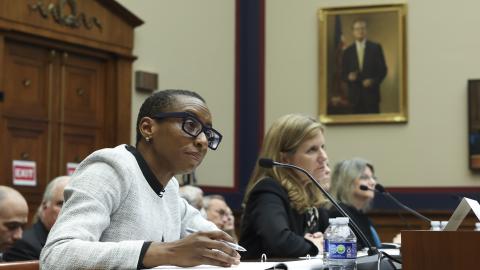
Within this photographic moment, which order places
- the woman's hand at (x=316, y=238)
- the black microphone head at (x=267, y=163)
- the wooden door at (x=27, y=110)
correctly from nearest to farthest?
the black microphone head at (x=267, y=163)
the woman's hand at (x=316, y=238)
the wooden door at (x=27, y=110)

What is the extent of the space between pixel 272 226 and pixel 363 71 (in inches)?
261

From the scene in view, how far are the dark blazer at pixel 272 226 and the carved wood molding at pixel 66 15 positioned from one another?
14.9 feet

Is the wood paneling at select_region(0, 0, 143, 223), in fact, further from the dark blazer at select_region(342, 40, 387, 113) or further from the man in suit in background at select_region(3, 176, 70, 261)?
the dark blazer at select_region(342, 40, 387, 113)

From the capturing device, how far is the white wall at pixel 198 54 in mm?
9117

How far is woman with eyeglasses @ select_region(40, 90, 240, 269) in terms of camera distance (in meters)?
2.27

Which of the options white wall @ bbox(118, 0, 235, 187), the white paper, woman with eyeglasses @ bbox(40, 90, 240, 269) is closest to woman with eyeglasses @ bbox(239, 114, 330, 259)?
woman with eyeglasses @ bbox(40, 90, 240, 269)

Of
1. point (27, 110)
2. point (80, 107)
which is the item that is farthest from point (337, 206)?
point (80, 107)

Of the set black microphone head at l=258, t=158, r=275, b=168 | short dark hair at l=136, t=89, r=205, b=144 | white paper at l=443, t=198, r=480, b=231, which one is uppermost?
short dark hair at l=136, t=89, r=205, b=144

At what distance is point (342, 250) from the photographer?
8.64 feet

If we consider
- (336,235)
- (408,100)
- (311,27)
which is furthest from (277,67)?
(336,235)

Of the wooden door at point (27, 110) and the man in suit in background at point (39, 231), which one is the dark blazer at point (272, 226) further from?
the wooden door at point (27, 110)

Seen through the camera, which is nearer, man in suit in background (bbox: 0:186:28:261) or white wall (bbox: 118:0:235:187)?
man in suit in background (bbox: 0:186:28:261)

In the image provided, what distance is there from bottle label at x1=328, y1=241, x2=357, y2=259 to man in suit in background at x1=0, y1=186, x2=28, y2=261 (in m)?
2.69

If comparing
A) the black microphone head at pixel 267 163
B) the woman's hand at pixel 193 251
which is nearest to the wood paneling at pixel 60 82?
the black microphone head at pixel 267 163
